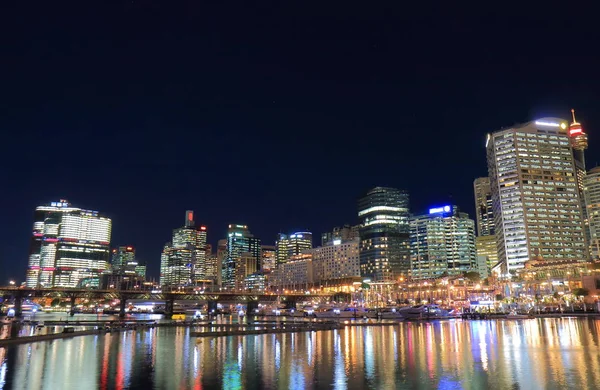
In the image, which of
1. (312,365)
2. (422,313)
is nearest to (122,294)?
(422,313)

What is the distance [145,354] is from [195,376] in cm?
1549

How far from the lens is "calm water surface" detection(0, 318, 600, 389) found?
2688 cm

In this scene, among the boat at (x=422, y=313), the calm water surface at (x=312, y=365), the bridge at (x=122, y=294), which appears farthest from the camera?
the bridge at (x=122, y=294)

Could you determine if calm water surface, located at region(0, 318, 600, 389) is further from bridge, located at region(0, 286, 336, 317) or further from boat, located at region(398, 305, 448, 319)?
bridge, located at region(0, 286, 336, 317)

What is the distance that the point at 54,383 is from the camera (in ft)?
91.0

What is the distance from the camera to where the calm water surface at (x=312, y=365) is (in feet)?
88.2

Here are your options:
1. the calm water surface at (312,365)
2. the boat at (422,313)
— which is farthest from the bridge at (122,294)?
the calm water surface at (312,365)

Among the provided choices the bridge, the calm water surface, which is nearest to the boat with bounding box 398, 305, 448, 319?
the calm water surface

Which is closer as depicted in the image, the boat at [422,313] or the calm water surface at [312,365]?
the calm water surface at [312,365]

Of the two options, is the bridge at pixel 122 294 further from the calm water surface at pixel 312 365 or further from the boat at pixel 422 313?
the calm water surface at pixel 312 365

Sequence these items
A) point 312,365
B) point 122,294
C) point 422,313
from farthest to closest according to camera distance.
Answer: point 122,294
point 422,313
point 312,365

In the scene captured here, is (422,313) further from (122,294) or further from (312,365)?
(122,294)

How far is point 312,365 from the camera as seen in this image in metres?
33.8

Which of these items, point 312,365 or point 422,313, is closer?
point 312,365
